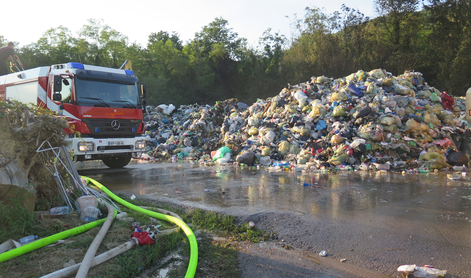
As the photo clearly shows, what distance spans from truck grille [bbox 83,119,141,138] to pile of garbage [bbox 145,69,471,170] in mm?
3675

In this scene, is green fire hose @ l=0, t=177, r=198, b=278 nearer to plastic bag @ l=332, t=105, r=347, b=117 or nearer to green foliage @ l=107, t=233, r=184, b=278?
green foliage @ l=107, t=233, r=184, b=278

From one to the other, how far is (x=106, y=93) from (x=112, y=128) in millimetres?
959

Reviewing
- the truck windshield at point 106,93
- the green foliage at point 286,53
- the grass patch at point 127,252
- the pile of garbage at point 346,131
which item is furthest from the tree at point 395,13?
the grass patch at point 127,252

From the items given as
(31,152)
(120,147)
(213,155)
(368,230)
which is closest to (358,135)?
(213,155)

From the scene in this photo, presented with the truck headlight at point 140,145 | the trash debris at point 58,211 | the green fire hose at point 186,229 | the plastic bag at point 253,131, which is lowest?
the green fire hose at point 186,229

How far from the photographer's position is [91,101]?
776 centimetres

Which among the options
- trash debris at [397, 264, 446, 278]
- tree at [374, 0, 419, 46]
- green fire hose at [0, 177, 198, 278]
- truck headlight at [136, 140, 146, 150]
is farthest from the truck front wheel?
tree at [374, 0, 419, 46]

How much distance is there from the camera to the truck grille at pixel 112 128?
7.75 meters

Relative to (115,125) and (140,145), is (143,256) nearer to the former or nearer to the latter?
(115,125)

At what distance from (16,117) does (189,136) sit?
10.9m

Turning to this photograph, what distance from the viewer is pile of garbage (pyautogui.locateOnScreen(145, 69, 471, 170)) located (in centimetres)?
927

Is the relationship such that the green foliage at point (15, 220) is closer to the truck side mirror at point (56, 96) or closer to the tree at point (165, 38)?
the truck side mirror at point (56, 96)

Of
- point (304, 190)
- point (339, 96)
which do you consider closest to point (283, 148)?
point (339, 96)

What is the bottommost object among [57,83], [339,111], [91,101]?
[339,111]
